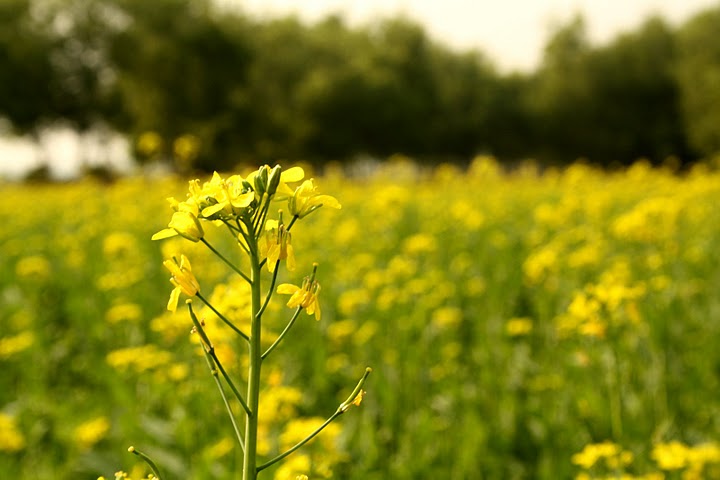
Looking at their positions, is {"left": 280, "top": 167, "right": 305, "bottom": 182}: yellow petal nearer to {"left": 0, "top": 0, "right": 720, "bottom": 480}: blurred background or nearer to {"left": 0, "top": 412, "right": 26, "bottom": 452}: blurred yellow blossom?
{"left": 0, "top": 0, "right": 720, "bottom": 480}: blurred background

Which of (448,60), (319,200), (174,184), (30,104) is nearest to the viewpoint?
(319,200)

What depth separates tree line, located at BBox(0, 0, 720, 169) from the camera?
26719mm

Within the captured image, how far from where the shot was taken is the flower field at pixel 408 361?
7.80ft

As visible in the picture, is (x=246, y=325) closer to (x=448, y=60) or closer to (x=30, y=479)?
(x=30, y=479)

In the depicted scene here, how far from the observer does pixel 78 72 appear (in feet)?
103

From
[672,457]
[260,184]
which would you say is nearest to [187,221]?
[260,184]

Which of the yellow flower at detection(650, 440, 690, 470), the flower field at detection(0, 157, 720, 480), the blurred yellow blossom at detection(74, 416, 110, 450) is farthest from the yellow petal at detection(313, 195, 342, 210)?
the blurred yellow blossom at detection(74, 416, 110, 450)

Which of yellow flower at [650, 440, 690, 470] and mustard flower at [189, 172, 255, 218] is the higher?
mustard flower at [189, 172, 255, 218]

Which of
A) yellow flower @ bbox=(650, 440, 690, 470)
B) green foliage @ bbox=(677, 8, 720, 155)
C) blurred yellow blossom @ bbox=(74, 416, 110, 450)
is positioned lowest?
yellow flower @ bbox=(650, 440, 690, 470)

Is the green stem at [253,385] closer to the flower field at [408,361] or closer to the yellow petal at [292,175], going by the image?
the yellow petal at [292,175]

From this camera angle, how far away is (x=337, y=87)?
30.4m

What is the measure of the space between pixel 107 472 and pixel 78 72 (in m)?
31.9

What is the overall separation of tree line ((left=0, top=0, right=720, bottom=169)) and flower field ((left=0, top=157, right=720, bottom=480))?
56.9 feet

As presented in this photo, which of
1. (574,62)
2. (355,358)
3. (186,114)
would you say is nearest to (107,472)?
(355,358)
